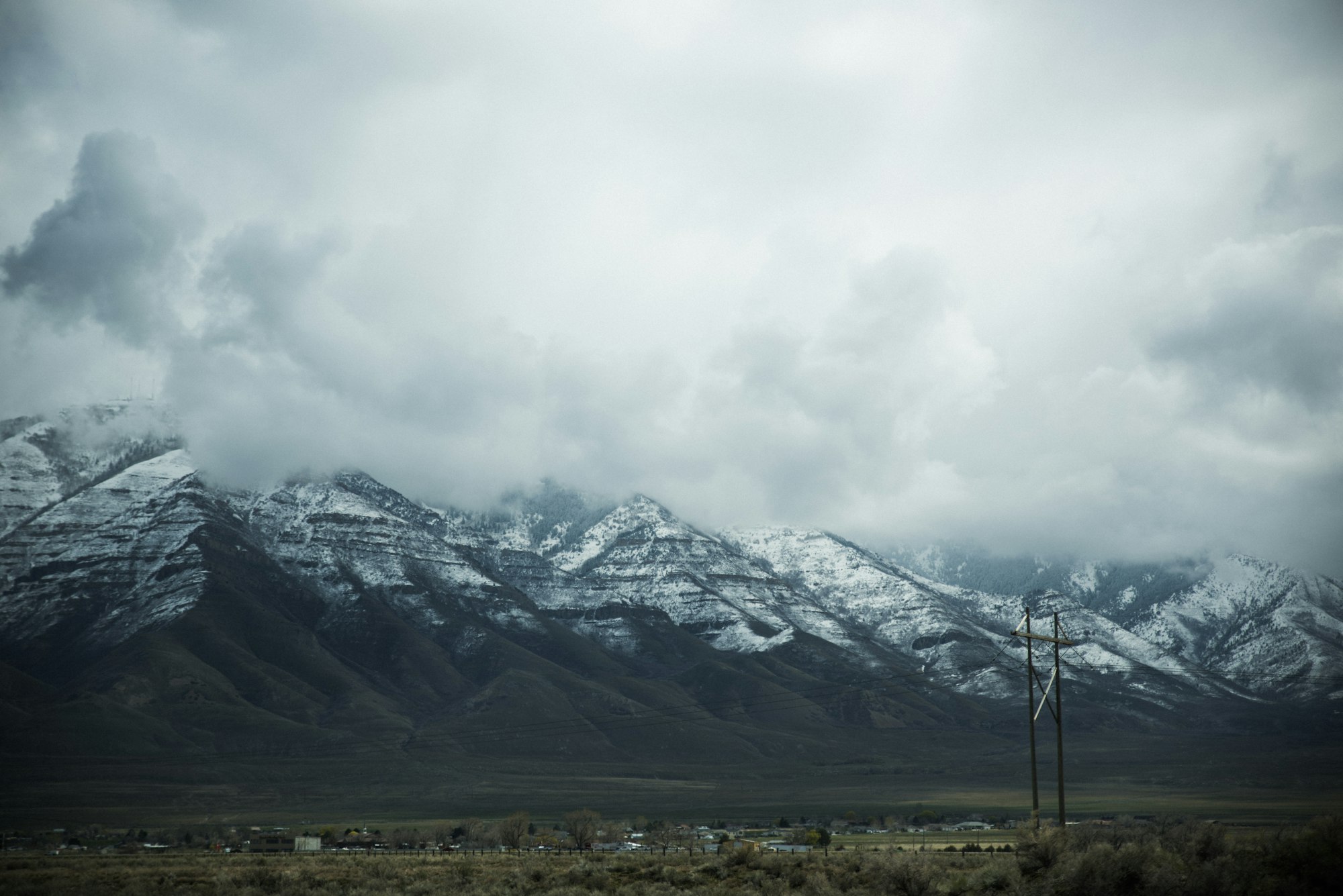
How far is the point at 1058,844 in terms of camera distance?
155 feet

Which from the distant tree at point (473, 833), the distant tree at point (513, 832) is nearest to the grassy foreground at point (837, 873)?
the distant tree at point (513, 832)

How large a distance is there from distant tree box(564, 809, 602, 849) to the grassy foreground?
139ft

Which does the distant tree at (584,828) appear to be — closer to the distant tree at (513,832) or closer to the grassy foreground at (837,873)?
the distant tree at (513,832)

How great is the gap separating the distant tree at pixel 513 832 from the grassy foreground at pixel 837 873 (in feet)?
141

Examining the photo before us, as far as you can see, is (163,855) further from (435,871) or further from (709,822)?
(709,822)

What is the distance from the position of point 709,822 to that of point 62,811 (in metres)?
104

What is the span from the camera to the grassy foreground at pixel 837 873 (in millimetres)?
39969

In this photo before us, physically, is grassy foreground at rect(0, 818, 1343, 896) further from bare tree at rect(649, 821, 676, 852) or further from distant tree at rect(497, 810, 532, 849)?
bare tree at rect(649, 821, 676, 852)

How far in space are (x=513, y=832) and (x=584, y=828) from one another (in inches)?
304

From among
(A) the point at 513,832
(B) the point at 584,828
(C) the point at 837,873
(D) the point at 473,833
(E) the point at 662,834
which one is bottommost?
(D) the point at 473,833

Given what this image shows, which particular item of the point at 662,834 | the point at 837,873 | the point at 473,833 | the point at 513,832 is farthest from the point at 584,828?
the point at 837,873

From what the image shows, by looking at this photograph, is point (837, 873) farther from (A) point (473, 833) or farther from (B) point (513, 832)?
(A) point (473, 833)

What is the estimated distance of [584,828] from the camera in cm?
11675

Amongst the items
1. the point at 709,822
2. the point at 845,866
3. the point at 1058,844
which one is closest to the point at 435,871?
the point at 845,866
